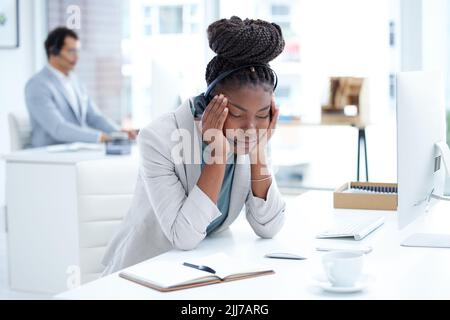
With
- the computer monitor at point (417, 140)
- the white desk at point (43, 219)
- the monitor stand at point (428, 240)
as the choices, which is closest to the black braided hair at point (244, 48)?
the computer monitor at point (417, 140)

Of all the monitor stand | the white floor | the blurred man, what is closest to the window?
the blurred man

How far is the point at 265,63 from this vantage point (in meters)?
1.96

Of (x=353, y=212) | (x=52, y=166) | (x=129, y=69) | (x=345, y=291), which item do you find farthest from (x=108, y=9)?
(x=345, y=291)

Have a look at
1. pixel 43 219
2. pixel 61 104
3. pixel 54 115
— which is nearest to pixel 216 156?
pixel 43 219

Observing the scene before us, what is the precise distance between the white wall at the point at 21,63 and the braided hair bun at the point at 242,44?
400 cm

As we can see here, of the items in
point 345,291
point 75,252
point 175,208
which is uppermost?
point 175,208

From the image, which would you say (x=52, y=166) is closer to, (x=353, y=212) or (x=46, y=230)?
(x=46, y=230)

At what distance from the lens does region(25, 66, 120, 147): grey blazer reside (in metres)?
4.50

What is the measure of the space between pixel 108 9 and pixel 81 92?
0.82 meters

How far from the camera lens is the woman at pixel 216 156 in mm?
1905

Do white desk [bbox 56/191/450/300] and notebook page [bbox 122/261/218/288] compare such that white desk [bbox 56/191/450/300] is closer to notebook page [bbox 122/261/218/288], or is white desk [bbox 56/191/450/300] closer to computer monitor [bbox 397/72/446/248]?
notebook page [bbox 122/261/218/288]

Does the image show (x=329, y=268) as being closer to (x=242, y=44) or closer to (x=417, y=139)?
(x=417, y=139)

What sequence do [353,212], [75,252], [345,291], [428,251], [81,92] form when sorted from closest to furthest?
[345,291], [428,251], [353,212], [75,252], [81,92]

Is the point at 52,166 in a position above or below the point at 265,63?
below
